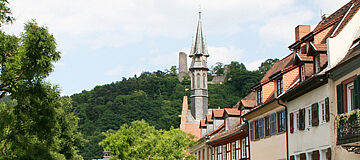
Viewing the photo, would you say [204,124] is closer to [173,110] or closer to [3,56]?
[3,56]

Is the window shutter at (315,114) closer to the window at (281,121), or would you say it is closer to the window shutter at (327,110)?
the window shutter at (327,110)

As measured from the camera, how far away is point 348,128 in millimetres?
18172

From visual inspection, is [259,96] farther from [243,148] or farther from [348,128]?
[348,128]

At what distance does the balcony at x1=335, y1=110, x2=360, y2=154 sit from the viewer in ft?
57.4

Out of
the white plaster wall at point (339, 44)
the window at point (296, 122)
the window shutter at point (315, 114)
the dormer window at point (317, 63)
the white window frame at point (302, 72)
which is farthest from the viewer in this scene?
the window at point (296, 122)

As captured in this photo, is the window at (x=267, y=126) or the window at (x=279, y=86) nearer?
the window at (x=279, y=86)

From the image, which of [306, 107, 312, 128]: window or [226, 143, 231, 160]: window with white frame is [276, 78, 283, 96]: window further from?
[226, 143, 231, 160]: window with white frame

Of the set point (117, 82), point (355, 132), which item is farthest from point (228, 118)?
point (117, 82)

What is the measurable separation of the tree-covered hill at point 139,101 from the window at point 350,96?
97.7m

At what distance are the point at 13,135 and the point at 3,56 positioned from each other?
3669 mm

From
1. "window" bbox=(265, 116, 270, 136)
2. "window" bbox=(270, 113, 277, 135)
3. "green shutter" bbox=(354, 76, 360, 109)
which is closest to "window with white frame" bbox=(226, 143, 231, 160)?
"window" bbox=(265, 116, 270, 136)

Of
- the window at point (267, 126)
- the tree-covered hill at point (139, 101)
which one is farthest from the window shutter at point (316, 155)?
the tree-covered hill at point (139, 101)

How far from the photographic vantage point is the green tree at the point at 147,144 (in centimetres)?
5056

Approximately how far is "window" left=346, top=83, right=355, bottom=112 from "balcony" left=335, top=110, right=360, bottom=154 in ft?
3.50
